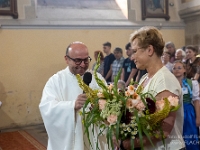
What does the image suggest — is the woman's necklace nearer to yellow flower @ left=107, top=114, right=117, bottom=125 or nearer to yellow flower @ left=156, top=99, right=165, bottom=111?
yellow flower @ left=156, top=99, right=165, bottom=111

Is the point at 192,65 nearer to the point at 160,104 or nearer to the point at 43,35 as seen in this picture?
the point at 160,104

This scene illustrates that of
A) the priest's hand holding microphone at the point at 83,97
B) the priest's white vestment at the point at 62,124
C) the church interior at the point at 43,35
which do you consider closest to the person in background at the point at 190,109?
the priest's white vestment at the point at 62,124

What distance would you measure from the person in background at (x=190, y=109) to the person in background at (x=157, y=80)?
5.96 feet

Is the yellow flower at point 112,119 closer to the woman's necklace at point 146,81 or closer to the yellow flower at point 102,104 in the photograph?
the yellow flower at point 102,104

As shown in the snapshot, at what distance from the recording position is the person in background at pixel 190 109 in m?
3.71

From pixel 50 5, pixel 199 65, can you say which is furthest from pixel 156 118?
pixel 50 5

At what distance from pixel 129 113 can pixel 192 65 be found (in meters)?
3.50

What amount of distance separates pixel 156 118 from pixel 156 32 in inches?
22.8

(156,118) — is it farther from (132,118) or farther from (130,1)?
(130,1)

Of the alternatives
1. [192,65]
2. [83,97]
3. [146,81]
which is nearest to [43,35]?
[192,65]

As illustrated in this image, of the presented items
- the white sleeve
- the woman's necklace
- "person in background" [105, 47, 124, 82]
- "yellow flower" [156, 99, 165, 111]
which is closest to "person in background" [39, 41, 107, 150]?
the woman's necklace

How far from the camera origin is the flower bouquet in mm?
1645

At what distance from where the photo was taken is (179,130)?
1.97 m

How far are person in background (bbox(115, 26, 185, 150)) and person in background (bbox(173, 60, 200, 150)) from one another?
71.5 inches
